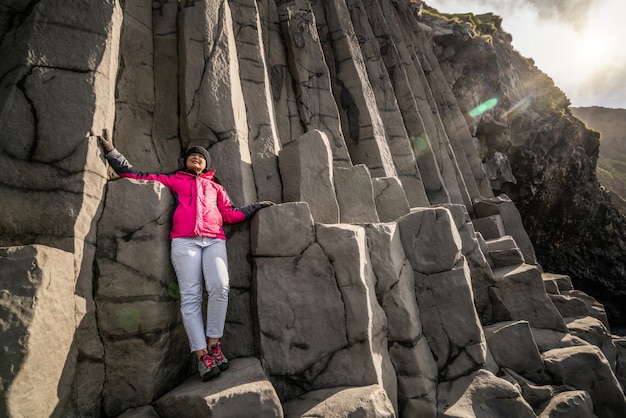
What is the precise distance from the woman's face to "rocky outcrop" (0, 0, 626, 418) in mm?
470

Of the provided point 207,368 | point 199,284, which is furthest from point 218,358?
point 199,284

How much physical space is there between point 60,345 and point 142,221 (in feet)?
4.38

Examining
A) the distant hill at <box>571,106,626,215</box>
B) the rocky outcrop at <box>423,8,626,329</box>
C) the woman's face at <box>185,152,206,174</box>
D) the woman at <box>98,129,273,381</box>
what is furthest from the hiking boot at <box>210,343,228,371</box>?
the distant hill at <box>571,106,626,215</box>

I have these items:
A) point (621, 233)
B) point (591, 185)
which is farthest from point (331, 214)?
point (621, 233)

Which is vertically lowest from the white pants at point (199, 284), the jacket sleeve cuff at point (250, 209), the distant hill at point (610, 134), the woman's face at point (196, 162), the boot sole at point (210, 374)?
the boot sole at point (210, 374)

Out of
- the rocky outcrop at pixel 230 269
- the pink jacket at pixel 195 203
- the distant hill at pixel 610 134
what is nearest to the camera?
the rocky outcrop at pixel 230 269

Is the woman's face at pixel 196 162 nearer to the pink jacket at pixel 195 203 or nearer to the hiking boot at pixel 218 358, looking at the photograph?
the pink jacket at pixel 195 203

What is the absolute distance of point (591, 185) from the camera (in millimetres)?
15734

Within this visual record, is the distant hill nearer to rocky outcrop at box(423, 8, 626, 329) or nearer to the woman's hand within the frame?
rocky outcrop at box(423, 8, 626, 329)

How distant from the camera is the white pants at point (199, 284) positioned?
308 cm

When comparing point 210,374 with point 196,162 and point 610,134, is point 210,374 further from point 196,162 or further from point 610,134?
point 610,134

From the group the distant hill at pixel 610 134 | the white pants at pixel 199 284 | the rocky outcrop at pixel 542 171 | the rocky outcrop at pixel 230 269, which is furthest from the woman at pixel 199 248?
the distant hill at pixel 610 134

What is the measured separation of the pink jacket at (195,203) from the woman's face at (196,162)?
0.25 feet

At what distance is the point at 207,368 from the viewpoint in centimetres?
303
